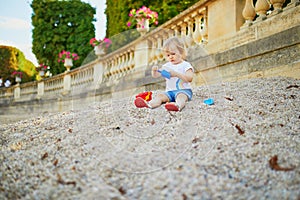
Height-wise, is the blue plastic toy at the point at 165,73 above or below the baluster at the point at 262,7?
below

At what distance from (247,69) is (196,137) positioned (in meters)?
2.18

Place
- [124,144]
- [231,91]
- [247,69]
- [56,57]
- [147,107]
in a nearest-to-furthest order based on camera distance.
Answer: [124,144]
[147,107]
[231,91]
[247,69]
[56,57]

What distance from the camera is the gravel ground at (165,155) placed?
1.38m

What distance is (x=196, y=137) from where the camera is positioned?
6.41ft

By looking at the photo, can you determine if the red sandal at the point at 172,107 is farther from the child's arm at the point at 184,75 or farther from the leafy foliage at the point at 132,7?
the leafy foliage at the point at 132,7

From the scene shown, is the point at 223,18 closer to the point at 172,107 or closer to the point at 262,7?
the point at 262,7

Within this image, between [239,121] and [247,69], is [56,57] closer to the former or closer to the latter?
[247,69]

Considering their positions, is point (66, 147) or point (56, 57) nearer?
point (66, 147)

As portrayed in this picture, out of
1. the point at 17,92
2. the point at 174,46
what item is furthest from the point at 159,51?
the point at 17,92

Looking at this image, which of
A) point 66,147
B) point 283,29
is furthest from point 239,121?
point 283,29

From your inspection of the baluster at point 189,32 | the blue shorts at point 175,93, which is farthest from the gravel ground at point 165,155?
the baluster at point 189,32

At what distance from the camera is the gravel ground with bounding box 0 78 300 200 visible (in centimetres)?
138

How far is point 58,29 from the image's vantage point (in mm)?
15719

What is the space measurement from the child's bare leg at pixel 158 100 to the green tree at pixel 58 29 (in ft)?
44.2
